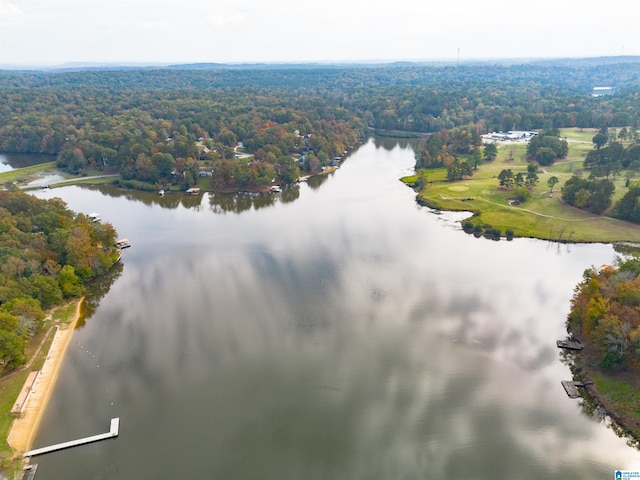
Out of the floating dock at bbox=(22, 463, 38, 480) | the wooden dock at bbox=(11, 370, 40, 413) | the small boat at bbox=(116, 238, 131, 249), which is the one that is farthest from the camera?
the small boat at bbox=(116, 238, 131, 249)

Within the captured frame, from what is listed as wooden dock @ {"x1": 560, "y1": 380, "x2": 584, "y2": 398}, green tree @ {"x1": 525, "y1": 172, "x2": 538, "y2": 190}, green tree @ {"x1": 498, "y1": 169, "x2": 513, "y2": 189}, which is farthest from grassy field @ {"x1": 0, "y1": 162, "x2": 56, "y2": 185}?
wooden dock @ {"x1": 560, "y1": 380, "x2": 584, "y2": 398}

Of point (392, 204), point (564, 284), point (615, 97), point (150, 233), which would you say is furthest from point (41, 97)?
point (615, 97)

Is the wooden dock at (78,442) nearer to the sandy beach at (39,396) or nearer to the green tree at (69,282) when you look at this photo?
the sandy beach at (39,396)

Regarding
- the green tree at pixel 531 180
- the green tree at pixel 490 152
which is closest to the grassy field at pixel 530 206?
the green tree at pixel 531 180

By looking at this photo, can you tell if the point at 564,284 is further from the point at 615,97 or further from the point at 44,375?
the point at 615,97

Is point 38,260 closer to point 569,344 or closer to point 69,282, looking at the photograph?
point 69,282

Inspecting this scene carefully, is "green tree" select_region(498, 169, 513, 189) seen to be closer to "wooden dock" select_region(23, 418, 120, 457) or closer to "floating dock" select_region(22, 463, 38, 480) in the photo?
"wooden dock" select_region(23, 418, 120, 457)
